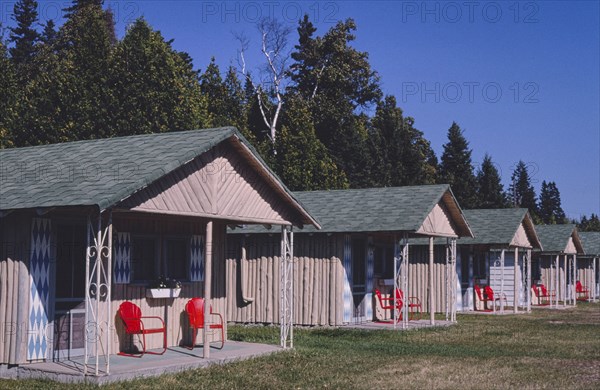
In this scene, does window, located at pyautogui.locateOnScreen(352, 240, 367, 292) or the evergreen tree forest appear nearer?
window, located at pyautogui.locateOnScreen(352, 240, 367, 292)

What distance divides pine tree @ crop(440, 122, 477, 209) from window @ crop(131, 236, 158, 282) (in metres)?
50.7

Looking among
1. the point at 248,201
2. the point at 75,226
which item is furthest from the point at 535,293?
the point at 75,226

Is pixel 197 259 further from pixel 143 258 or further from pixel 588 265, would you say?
pixel 588 265

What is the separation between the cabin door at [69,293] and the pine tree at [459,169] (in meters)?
52.8

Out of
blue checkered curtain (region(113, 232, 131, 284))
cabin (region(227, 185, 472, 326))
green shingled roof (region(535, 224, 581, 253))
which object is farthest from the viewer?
green shingled roof (region(535, 224, 581, 253))

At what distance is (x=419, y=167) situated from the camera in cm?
6116

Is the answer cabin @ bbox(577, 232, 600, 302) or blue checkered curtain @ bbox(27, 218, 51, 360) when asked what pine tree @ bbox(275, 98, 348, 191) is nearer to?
cabin @ bbox(577, 232, 600, 302)

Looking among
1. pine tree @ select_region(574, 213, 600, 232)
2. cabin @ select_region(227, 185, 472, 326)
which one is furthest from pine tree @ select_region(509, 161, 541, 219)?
cabin @ select_region(227, 185, 472, 326)

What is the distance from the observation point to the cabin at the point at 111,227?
526 inches

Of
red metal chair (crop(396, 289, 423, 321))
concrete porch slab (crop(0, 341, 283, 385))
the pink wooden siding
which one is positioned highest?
the pink wooden siding

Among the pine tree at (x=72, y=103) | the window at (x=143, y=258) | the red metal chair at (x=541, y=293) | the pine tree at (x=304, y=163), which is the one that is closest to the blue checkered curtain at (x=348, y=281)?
the window at (x=143, y=258)

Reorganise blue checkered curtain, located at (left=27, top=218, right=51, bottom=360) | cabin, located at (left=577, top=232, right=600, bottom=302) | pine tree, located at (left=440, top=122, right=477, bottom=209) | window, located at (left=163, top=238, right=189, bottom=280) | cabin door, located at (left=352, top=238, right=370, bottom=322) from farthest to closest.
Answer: pine tree, located at (left=440, top=122, right=477, bottom=209) → cabin, located at (left=577, top=232, right=600, bottom=302) → cabin door, located at (left=352, top=238, right=370, bottom=322) → window, located at (left=163, top=238, right=189, bottom=280) → blue checkered curtain, located at (left=27, top=218, right=51, bottom=360)

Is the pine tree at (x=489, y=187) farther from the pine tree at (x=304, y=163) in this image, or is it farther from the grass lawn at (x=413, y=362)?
the grass lawn at (x=413, y=362)

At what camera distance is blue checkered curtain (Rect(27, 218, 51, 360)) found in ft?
45.6
